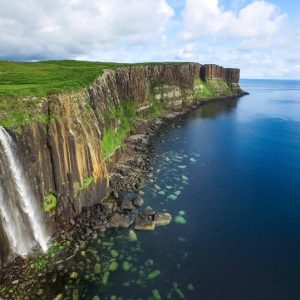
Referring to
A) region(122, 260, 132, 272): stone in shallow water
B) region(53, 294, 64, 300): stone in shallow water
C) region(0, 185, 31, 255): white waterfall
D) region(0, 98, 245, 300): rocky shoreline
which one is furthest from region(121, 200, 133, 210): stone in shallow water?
Result: region(53, 294, 64, 300): stone in shallow water

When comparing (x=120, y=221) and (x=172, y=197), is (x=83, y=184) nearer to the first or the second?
(x=120, y=221)

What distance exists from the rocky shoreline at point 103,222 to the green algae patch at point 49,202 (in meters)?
3.15

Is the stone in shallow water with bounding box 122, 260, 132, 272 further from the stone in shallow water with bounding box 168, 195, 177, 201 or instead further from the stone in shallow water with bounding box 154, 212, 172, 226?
the stone in shallow water with bounding box 168, 195, 177, 201

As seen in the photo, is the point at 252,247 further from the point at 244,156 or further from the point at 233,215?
the point at 244,156

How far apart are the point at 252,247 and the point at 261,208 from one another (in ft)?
33.3

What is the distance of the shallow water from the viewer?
2867 centimetres

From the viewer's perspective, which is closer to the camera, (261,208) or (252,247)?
(252,247)

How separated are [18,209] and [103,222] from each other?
11.3 metres

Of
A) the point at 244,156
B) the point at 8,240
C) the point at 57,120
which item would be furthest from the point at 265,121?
the point at 8,240

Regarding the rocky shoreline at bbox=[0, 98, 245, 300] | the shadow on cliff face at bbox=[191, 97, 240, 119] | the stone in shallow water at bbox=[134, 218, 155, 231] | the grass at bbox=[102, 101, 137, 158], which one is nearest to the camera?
the rocky shoreline at bbox=[0, 98, 245, 300]

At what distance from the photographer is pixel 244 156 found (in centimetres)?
6706

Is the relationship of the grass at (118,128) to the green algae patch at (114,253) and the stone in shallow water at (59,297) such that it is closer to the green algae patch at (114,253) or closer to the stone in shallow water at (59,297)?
the green algae patch at (114,253)

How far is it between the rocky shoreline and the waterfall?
5.39ft

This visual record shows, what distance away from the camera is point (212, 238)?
36094 millimetres
